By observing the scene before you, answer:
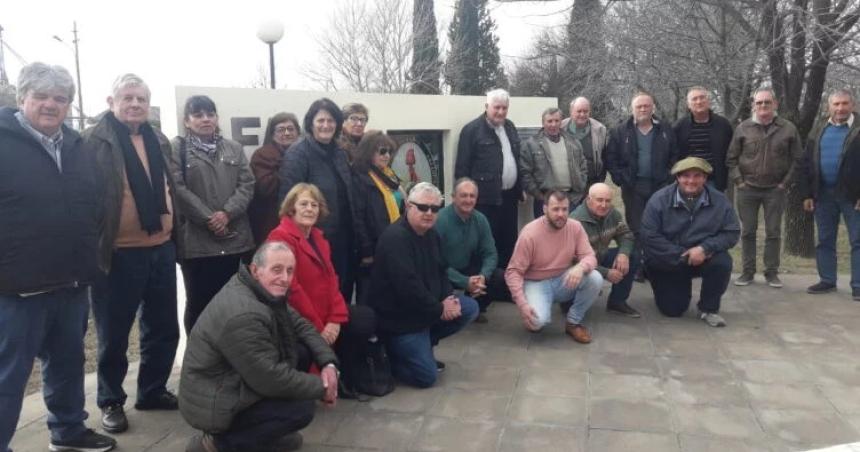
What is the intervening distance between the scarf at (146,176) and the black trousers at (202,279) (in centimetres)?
56

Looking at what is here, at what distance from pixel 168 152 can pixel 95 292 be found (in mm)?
812

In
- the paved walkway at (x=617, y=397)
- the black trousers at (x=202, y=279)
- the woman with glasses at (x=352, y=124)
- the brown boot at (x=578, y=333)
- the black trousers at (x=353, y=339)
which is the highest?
the woman with glasses at (x=352, y=124)

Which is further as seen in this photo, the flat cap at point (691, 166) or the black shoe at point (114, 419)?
the flat cap at point (691, 166)

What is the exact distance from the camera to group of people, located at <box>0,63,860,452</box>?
2930 millimetres

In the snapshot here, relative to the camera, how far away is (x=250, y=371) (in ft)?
9.61

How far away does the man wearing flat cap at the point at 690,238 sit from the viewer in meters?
5.31

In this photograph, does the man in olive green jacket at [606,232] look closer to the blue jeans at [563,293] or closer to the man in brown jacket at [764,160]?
the blue jeans at [563,293]

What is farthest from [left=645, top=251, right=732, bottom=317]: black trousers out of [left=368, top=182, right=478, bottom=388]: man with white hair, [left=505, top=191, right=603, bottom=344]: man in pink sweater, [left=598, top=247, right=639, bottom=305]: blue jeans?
[left=368, top=182, right=478, bottom=388]: man with white hair

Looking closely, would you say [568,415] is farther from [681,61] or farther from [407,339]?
[681,61]

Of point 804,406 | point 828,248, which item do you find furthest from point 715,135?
point 804,406

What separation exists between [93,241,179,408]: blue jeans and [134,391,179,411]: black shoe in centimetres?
2

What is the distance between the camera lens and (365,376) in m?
4.02

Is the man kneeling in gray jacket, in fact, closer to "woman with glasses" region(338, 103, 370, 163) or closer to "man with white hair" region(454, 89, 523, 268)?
"woman with glasses" region(338, 103, 370, 163)

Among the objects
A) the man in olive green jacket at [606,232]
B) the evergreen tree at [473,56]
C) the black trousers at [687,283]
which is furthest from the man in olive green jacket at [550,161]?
the evergreen tree at [473,56]
